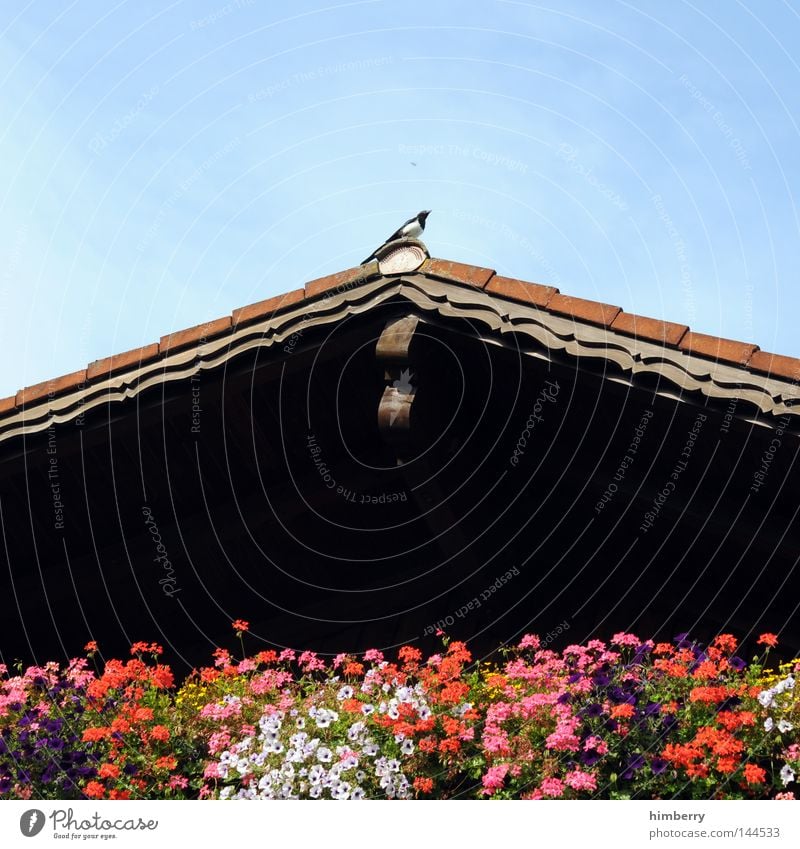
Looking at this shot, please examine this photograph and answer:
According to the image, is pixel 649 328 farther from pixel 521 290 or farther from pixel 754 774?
pixel 754 774

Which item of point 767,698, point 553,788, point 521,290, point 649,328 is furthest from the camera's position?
point 521,290

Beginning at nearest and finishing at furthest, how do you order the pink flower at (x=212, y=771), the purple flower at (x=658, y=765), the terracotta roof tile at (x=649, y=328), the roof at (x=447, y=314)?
the purple flower at (x=658, y=765), the pink flower at (x=212, y=771), the roof at (x=447, y=314), the terracotta roof tile at (x=649, y=328)

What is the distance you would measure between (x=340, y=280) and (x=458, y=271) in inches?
29.5

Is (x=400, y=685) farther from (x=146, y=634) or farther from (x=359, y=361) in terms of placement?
(x=146, y=634)

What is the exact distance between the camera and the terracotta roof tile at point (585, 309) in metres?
5.86

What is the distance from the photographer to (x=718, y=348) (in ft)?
18.0

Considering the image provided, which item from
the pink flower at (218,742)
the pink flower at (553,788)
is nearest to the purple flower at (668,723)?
the pink flower at (553,788)

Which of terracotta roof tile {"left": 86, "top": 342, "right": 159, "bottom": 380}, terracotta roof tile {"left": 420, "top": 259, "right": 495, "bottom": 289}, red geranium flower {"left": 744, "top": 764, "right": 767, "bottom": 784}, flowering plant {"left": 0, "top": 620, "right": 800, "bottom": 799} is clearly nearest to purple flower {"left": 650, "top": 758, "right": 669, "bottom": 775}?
flowering plant {"left": 0, "top": 620, "right": 800, "bottom": 799}

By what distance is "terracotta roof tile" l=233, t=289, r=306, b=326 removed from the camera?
6641mm

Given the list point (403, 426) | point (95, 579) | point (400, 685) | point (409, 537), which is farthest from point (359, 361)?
point (95, 579)

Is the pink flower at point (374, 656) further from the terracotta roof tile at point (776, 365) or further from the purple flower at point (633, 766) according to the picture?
the terracotta roof tile at point (776, 365)

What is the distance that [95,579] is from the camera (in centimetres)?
808

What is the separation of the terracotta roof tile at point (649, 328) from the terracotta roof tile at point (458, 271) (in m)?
0.93

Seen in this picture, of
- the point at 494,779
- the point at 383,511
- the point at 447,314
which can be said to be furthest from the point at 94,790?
the point at 383,511
